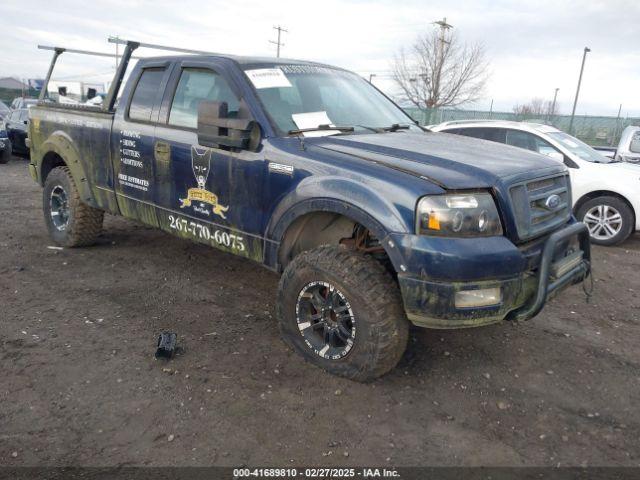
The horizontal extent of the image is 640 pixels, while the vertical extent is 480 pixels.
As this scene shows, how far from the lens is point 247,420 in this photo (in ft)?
9.24

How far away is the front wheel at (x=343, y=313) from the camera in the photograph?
2984mm

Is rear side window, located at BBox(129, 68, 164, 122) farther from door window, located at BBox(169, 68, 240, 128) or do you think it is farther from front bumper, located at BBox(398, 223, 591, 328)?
front bumper, located at BBox(398, 223, 591, 328)

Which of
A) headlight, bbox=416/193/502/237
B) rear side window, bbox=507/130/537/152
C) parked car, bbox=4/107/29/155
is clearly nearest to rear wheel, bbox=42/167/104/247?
headlight, bbox=416/193/502/237

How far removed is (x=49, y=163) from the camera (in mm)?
5852

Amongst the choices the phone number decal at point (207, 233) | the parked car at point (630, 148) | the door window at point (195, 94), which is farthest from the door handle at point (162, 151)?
the parked car at point (630, 148)

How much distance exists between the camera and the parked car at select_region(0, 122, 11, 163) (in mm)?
12828

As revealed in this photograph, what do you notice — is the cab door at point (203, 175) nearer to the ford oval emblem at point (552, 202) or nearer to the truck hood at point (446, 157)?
the truck hood at point (446, 157)

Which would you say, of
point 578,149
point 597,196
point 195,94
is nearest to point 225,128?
point 195,94

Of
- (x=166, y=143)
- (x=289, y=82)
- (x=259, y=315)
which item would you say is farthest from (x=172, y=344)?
(x=289, y=82)

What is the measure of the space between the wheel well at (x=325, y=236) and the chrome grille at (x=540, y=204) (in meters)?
0.83

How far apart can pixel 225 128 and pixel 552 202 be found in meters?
2.14

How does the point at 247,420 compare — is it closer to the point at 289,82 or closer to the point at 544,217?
the point at 544,217

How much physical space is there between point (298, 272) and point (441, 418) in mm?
1182

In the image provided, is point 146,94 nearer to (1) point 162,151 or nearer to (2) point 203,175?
(1) point 162,151
